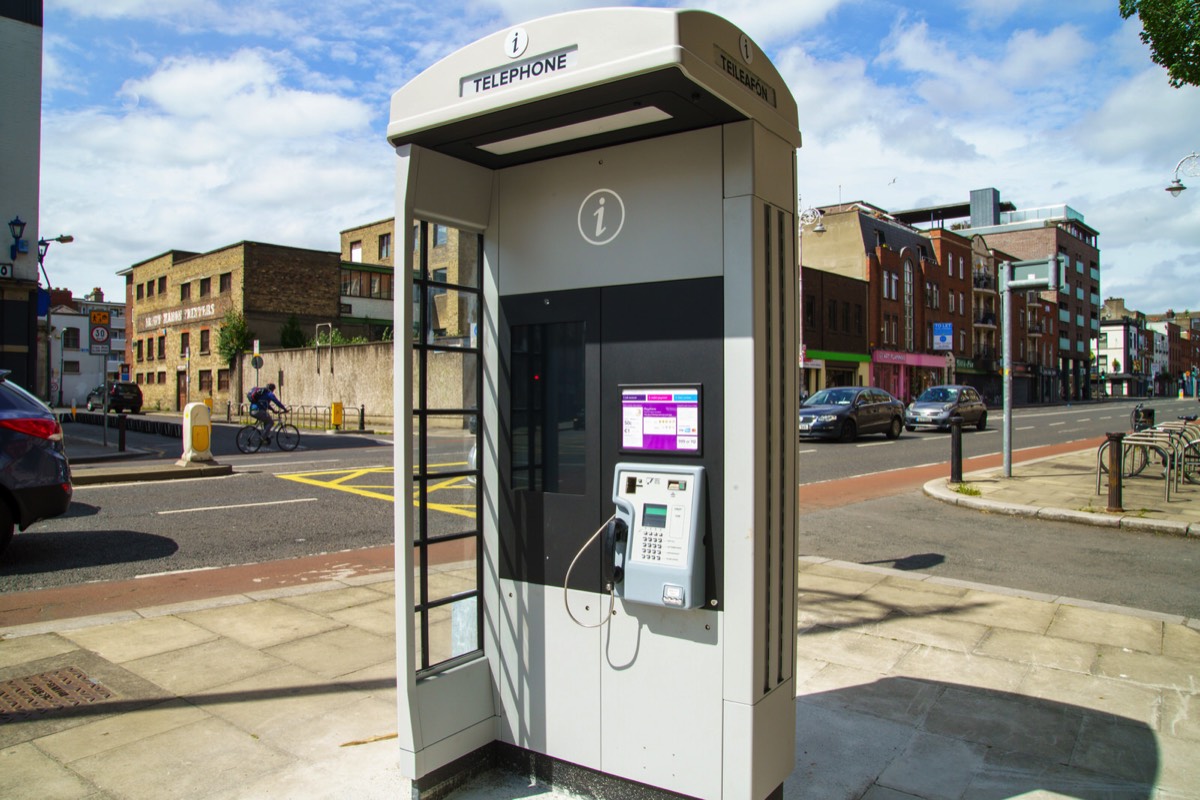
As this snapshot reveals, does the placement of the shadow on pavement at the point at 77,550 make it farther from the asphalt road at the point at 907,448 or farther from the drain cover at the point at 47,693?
the asphalt road at the point at 907,448

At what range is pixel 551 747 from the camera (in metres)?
3.39

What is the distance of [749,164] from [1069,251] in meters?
103

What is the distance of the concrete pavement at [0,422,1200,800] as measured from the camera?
3371 mm

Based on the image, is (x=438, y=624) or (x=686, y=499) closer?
(x=686, y=499)

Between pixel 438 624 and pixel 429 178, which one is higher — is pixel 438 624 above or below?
below

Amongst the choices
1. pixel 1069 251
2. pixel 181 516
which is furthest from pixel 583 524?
pixel 1069 251

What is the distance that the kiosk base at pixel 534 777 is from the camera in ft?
10.4

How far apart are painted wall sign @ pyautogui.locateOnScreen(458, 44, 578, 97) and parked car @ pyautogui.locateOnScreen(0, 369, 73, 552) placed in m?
6.58

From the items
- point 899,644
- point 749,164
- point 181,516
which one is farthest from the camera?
point 181,516

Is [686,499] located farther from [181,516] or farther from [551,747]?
[181,516]

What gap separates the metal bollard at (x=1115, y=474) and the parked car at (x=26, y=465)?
11449 millimetres

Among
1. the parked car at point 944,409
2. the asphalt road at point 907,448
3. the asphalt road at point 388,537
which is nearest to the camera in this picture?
the asphalt road at point 388,537

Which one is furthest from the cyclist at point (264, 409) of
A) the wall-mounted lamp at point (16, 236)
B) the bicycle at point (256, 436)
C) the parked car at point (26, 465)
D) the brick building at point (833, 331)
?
the brick building at point (833, 331)

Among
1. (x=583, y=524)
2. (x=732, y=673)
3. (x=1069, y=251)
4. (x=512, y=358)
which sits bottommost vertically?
(x=732, y=673)
